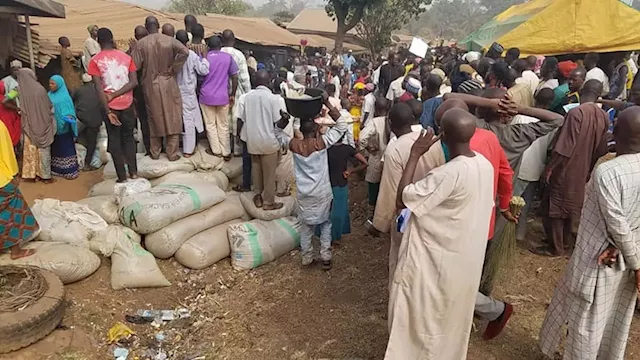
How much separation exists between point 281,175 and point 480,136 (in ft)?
9.95

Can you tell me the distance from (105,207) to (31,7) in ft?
10.3

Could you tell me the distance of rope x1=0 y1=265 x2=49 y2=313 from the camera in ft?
10.7

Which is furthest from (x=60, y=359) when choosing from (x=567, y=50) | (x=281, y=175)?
(x=567, y=50)

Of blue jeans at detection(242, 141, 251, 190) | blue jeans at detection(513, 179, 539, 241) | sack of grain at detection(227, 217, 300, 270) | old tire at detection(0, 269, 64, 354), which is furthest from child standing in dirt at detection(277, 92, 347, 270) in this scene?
old tire at detection(0, 269, 64, 354)

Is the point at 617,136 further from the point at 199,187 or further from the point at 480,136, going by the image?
the point at 199,187

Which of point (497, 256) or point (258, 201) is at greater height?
point (497, 256)

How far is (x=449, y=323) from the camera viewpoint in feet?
8.42

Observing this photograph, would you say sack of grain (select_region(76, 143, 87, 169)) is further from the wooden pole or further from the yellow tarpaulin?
the yellow tarpaulin

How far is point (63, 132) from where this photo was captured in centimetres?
602

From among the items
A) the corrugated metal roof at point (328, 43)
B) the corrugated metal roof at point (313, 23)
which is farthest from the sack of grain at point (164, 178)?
the corrugated metal roof at point (313, 23)

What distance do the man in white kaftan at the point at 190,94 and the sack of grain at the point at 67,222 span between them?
1.49 metres

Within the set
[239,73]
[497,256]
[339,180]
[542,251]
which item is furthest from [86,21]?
[497,256]

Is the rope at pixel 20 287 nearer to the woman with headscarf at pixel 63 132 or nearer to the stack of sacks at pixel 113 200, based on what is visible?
the stack of sacks at pixel 113 200

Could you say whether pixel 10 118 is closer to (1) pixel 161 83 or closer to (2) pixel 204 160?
(1) pixel 161 83
